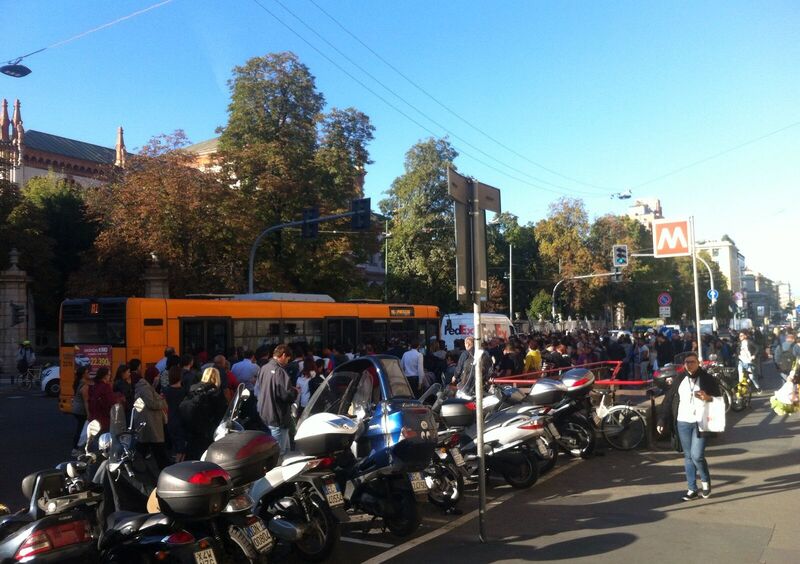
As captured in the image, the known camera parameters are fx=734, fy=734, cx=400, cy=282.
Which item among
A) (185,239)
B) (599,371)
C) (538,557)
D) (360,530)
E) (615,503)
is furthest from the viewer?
(185,239)

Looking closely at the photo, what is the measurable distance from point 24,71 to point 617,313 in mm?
67491

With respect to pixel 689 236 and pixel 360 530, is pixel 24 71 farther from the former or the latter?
pixel 689 236

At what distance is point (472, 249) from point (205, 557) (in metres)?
3.77

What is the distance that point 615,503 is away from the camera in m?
8.08

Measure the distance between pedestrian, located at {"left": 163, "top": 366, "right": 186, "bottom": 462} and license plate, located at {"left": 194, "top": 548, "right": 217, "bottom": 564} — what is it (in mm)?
5037

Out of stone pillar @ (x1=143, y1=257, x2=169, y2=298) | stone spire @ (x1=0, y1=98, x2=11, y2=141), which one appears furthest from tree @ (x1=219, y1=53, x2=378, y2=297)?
stone spire @ (x1=0, y1=98, x2=11, y2=141)

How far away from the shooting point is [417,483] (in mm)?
6578

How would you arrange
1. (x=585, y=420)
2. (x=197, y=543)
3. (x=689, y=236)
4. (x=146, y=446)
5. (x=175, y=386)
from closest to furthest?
(x=197, y=543), (x=146, y=446), (x=175, y=386), (x=585, y=420), (x=689, y=236)

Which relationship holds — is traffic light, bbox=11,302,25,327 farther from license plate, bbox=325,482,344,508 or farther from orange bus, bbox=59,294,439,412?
license plate, bbox=325,482,344,508

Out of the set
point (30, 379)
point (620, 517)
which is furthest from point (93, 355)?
point (30, 379)

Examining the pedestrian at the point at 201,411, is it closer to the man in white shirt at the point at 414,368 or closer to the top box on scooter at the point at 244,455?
the top box on scooter at the point at 244,455

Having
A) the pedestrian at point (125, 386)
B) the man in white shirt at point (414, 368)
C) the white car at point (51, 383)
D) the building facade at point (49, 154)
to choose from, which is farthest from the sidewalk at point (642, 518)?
Answer: the building facade at point (49, 154)

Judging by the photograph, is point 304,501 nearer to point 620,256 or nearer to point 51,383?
point 51,383

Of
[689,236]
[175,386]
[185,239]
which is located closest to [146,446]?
[175,386]
